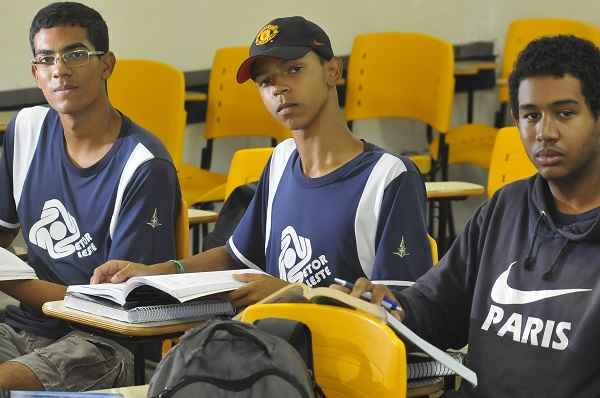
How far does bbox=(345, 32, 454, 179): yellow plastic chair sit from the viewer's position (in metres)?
5.63

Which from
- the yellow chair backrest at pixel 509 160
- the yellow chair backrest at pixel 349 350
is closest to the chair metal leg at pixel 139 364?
the yellow chair backrest at pixel 349 350

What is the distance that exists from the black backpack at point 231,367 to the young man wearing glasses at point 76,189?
868 millimetres

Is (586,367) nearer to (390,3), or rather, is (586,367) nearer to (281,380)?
(281,380)

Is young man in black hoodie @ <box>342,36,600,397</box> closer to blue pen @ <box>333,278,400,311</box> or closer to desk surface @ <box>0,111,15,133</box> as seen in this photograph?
blue pen @ <box>333,278,400,311</box>

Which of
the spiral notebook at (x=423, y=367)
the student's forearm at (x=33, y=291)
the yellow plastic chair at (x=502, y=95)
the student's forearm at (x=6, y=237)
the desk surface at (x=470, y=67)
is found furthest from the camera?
the desk surface at (x=470, y=67)

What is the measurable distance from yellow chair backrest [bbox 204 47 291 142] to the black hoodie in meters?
3.31

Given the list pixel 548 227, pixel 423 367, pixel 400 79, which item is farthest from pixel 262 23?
pixel 548 227

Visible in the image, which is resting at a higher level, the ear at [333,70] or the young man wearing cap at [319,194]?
the ear at [333,70]

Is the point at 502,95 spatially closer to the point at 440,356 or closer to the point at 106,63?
the point at 106,63

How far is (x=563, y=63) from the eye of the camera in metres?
1.99

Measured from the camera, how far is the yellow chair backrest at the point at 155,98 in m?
4.80

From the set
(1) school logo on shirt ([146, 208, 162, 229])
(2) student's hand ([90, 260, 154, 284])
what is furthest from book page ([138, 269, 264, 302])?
(1) school logo on shirt ([146, 208, 162, 229])

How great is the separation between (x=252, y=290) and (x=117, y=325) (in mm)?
282

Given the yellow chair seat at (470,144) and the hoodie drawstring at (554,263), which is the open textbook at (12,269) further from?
the yellow chair seat at (470,144)
